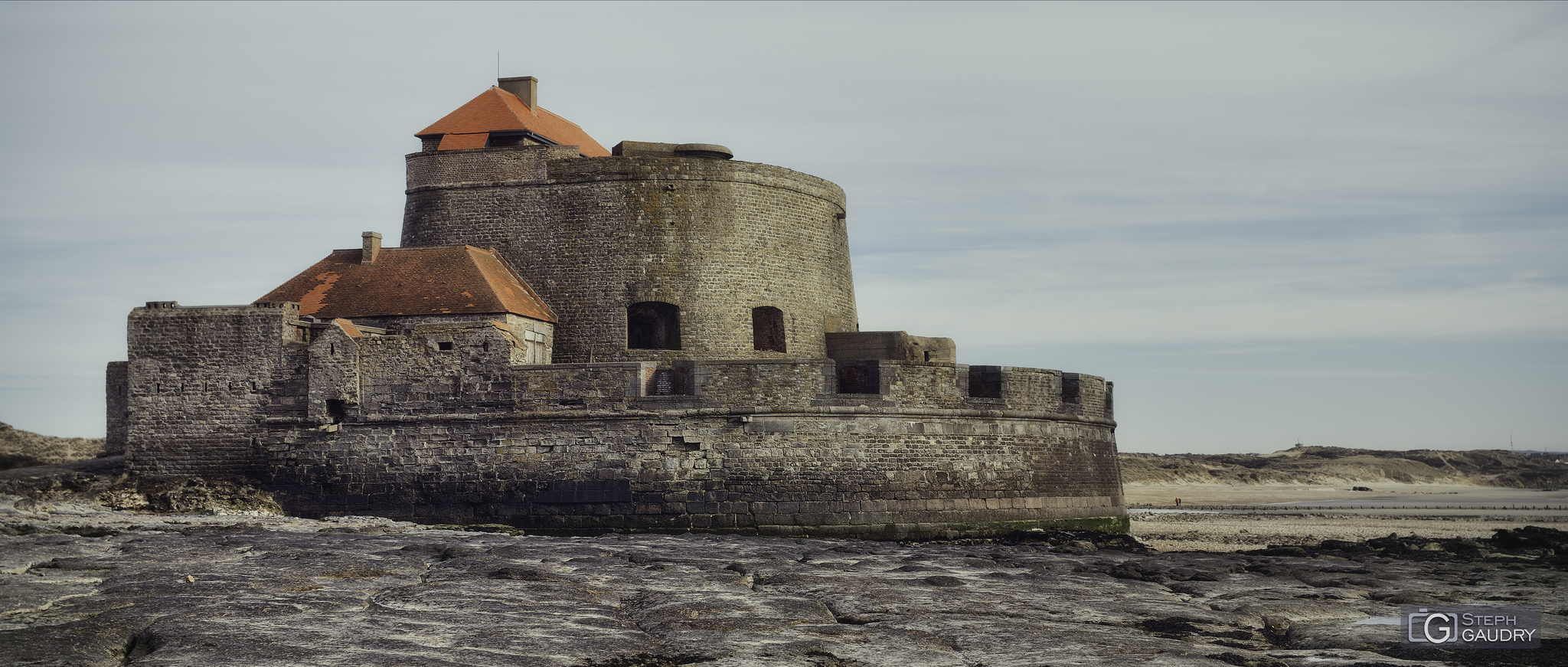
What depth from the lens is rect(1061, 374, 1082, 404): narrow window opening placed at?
19.3 meters

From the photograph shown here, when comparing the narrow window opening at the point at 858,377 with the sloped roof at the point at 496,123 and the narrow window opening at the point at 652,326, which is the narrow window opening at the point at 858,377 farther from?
the sloped roof at the point at 496,123

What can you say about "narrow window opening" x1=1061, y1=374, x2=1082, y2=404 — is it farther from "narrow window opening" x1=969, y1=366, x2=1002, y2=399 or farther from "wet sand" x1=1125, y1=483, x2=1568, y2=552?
"wet sand" x1=1125, y1=483, x2=1568, y2=552

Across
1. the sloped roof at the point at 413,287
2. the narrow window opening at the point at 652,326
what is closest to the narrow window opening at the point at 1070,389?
the narrow window opening at the point at 652,326

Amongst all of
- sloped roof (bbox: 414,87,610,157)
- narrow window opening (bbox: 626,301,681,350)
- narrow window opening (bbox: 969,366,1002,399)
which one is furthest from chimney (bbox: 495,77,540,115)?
narrow window opening (bbox: 969,366,1002,399)

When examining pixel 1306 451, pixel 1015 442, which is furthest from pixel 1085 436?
pixel 1306 451

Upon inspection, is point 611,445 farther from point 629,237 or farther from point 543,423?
point 629,237

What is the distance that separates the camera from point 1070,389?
19.3 meters

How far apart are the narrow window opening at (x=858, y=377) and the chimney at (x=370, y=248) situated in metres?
8.02

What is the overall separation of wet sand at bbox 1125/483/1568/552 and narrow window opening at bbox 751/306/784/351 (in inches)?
269

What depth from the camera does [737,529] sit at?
16453mm

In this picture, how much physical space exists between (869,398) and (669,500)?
3.09m

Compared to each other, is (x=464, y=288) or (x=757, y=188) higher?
(x=757, y=188)

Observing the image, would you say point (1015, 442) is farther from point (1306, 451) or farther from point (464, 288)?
point (1306, 451)

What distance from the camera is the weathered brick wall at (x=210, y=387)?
1736cm
